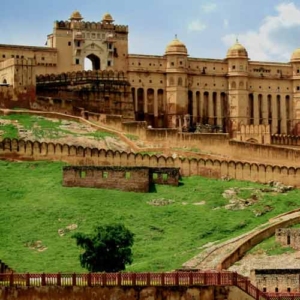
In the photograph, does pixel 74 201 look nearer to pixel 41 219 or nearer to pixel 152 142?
pixel 41 219

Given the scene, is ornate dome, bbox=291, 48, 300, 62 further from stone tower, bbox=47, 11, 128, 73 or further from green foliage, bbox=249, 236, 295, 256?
green foliage, bbox=249, 236, 295, 256

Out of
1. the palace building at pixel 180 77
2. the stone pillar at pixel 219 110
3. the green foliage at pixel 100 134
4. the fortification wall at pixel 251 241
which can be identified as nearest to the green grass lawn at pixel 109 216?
the fortification wall at pixel 251 241

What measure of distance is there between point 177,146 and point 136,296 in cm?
3077

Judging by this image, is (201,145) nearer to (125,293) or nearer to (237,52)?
(237,52)

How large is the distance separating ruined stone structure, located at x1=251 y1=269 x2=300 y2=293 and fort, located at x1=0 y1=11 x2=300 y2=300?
0.03 m

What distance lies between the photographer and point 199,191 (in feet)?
193

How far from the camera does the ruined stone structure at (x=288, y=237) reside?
49.4 metres

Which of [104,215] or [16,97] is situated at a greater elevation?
[16,97]

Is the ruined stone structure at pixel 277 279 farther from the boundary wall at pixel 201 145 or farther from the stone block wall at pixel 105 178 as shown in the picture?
the boundary wall at pixel 201 145

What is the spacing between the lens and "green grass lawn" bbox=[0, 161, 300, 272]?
49156 millimetres

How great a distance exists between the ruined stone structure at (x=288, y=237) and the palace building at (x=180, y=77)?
2600 cm

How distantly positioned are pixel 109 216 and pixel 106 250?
8.07m

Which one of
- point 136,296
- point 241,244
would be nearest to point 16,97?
point 241,244

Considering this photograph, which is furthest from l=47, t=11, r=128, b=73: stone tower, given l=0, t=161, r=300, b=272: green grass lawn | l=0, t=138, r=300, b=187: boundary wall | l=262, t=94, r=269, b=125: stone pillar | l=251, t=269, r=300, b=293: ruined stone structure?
l=251, t=269, r=300, b=293: ruined stone structure
